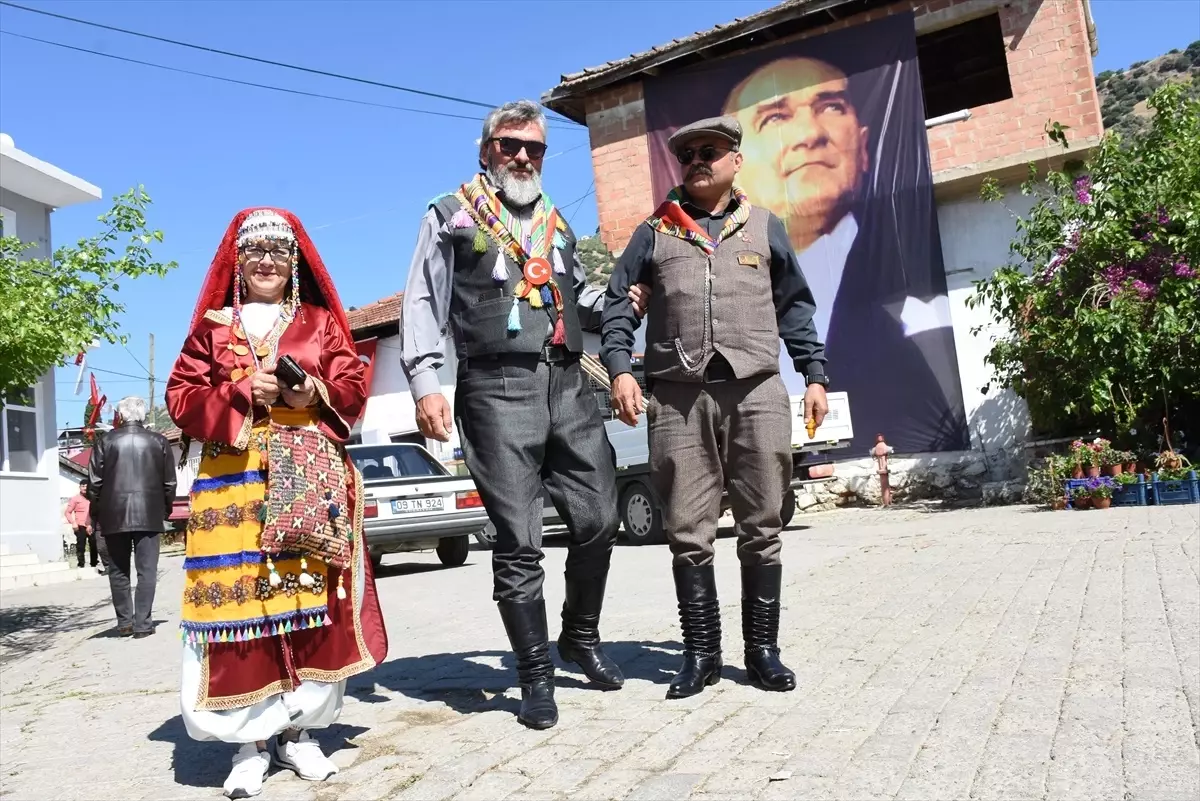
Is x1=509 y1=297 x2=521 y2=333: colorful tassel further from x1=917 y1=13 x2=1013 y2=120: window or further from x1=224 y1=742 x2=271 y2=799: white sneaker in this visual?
x1=917 y1=13 x2=1013 y2=120: window

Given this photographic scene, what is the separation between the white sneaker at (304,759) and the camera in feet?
10.2

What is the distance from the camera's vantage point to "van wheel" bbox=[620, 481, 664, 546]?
12.0 metres

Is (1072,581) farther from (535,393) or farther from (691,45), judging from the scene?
(691,45)

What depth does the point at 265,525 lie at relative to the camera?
3.11m

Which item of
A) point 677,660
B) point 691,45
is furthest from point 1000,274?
point 677,660

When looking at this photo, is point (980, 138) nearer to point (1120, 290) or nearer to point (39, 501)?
point (1120, 290)

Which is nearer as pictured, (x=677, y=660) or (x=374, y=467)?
(x=677, y=660)

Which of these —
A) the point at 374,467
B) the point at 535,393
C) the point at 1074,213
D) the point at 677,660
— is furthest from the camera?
the point at 1074,213

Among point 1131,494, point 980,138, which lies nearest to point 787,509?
point 1131,494

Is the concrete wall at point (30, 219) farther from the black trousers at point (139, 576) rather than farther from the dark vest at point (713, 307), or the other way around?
the dark vest at point (713, 307)

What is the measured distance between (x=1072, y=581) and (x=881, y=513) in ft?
25.6

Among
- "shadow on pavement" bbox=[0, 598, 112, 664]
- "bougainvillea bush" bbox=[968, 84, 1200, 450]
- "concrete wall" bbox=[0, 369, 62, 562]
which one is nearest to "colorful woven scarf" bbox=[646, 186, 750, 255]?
"shadow on pavement" bbox=[0, 598, 112, 664]

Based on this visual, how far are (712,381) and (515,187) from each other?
1.08 meters

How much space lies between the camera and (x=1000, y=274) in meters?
12.6
